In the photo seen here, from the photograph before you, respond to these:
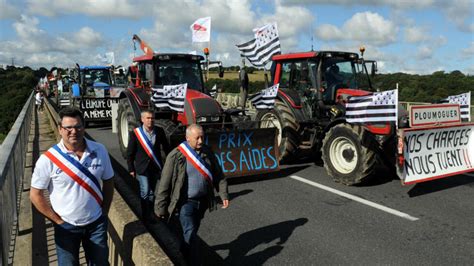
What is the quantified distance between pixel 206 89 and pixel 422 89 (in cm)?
Answer: 2283

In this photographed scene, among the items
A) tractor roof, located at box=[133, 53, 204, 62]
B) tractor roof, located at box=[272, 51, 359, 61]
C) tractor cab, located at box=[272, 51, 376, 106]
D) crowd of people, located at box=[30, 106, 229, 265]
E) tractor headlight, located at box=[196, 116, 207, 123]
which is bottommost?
crowd of people, located at box=[30, 106, 229, 265]

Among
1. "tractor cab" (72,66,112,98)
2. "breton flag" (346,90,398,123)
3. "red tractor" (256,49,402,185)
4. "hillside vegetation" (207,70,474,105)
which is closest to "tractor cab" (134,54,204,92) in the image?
"red tractor" (256,49,402,185)

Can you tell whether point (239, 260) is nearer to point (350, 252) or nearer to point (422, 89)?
point (350, 252)

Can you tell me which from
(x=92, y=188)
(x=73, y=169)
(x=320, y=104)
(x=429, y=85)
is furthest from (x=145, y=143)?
(x=429, y=85)

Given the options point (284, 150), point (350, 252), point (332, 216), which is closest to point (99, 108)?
point (284, 150)

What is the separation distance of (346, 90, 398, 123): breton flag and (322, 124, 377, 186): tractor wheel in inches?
9.6

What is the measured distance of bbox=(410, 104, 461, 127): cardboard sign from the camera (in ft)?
22.0

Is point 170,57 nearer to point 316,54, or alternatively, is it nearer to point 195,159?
point 316,54

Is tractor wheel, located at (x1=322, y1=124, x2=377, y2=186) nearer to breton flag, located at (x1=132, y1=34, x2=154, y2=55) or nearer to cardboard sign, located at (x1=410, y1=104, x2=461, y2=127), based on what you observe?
cardboard sign, located at (x1=410, y1=104, x2=461, y2=127)

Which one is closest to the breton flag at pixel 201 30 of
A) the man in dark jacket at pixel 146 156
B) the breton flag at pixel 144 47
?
the breton flag at pixel 144 47

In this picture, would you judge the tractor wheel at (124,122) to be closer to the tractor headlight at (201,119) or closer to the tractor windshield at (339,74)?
the tractor headlight at (201,119)

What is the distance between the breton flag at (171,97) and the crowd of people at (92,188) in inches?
161

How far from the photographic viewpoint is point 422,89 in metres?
28.5

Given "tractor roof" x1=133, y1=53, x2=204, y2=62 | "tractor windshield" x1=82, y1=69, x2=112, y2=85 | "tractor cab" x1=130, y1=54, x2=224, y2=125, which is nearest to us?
"tractor cab" x1=130, y1=54, x2=224, y2=125
